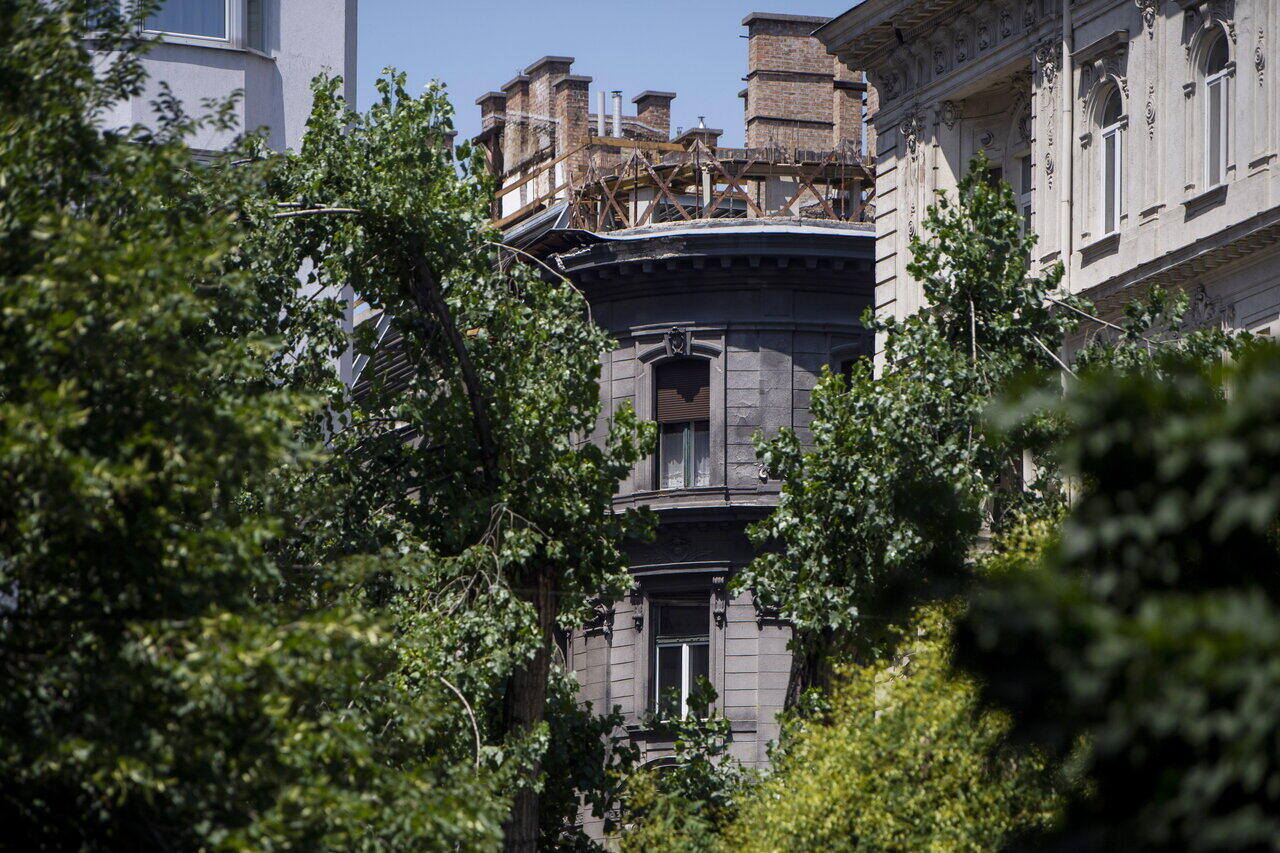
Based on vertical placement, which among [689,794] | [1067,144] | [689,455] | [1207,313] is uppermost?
[1067,144]

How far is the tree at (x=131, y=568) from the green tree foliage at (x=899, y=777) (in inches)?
294

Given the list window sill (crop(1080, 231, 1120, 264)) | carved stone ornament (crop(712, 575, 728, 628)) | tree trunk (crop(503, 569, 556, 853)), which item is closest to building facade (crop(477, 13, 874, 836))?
carved stone ornament (crop(712, 575, 728, 628))

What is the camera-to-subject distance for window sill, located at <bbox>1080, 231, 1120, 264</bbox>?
25.2 meters

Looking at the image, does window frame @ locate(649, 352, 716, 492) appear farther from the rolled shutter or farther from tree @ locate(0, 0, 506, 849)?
tree @ locate(0, 0, 506, 849)

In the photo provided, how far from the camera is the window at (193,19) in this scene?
23703mm

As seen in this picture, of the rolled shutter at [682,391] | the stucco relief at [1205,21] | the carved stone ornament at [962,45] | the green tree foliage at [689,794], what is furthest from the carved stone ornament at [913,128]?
the green tree foliage at [689,794]

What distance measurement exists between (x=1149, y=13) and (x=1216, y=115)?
178 centimetres

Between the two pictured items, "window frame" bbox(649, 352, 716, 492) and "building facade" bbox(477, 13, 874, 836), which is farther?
"window frame" bbox(649, 352, 716, 492)

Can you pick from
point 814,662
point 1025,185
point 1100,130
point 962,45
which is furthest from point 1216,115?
point 814,662

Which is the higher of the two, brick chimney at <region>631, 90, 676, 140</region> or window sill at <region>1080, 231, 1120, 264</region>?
brick chimney at <region>631, 90, 676, 140</region>

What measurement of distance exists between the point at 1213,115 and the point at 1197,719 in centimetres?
1925

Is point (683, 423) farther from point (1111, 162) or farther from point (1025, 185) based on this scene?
point (1111, 162)

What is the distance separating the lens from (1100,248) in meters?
25.5

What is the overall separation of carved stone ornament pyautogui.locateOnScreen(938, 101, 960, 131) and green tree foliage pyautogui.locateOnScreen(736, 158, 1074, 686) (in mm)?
8219
